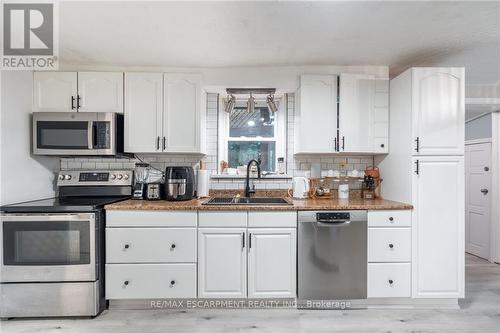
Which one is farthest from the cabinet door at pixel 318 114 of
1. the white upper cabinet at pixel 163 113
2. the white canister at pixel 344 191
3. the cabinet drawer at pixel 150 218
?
the cabinet drawer at pixel 150 218

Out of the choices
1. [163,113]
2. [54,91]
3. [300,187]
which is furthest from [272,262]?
[54,91]

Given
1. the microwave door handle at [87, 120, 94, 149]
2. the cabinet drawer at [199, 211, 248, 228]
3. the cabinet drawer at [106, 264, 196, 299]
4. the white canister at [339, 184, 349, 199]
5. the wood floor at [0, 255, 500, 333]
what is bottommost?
the wood floor at [0, 255, 500, 333]

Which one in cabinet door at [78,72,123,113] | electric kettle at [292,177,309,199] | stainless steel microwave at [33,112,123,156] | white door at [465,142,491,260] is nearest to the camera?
stainless steel microwave at [33,112,123,156]

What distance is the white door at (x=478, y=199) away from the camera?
3.68 m

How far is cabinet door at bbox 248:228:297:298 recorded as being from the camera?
2.26 metres

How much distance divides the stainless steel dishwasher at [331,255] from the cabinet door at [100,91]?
202cm

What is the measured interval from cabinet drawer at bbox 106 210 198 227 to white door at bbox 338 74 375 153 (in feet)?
5.15

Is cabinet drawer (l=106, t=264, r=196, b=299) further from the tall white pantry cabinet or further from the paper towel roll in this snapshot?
the tall white pantry cabinet

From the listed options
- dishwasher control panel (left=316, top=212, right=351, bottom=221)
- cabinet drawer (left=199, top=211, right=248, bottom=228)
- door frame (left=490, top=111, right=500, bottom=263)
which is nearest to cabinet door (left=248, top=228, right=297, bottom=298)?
cabinet drawer (left=199, top=211, right=248, bottom=228)

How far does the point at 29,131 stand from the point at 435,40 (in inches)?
142

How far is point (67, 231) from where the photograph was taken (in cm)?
212

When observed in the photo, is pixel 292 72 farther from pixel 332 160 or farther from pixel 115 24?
pixel 115 24

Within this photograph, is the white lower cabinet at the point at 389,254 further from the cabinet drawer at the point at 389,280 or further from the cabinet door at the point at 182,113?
the cabinet door at the point at 182,113

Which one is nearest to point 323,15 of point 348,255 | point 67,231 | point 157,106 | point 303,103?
point 303,103
